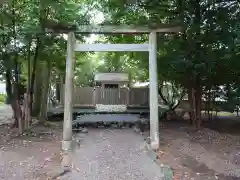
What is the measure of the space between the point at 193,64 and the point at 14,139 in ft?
17.8

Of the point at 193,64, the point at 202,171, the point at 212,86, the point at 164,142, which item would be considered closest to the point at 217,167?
the point at 202,171

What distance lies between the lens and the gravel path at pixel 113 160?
5488mm

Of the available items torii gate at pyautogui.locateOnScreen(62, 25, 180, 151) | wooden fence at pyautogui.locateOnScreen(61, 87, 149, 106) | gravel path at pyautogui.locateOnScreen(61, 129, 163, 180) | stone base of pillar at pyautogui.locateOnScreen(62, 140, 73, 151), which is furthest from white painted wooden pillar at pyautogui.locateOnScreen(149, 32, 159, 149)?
wooden fence at pyautogui.locateOnScreen(61, 87, 149, 106)

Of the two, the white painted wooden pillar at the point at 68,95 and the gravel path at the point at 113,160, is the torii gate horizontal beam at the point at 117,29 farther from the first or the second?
the gravel path at the point at 113,160

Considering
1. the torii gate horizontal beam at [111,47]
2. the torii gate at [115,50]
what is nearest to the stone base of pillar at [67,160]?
the torii gate at [115,50]

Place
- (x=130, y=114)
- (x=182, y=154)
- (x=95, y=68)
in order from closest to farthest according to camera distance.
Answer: (x=182, y=154) < (x=130, y=114) < (x=95, y=68)

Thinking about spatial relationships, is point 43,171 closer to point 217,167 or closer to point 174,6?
point 217,167

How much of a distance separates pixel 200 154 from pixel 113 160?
2.22 meters

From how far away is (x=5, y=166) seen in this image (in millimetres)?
6125

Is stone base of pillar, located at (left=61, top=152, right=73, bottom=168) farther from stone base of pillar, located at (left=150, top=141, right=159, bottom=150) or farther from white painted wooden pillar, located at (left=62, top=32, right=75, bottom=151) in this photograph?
stone base of pillar, located at (left=150, top=141, right=159, bottom=150)

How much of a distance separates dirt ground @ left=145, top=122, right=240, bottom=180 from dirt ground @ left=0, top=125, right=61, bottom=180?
2.42 metres

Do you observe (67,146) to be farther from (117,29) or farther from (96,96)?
(96,96)

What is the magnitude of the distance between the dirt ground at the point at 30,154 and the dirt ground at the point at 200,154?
242 cm

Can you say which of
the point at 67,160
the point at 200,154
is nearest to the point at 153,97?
the point at 200,154
